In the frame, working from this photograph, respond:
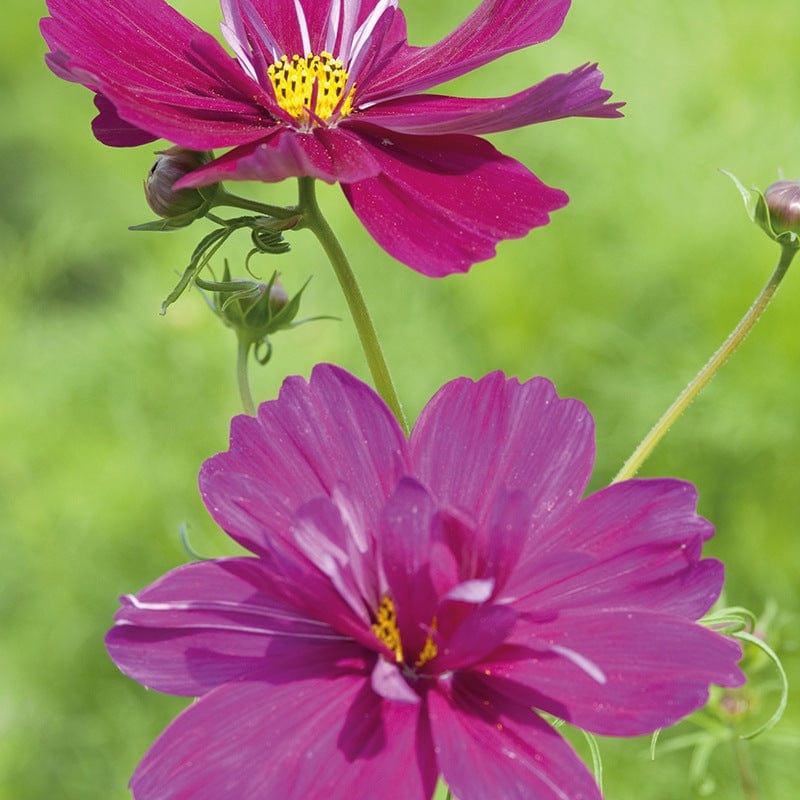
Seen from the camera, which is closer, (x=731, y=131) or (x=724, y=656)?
(x=724, y=656)

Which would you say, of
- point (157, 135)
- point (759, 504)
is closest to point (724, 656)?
point (157, 135)

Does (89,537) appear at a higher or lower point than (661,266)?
lower

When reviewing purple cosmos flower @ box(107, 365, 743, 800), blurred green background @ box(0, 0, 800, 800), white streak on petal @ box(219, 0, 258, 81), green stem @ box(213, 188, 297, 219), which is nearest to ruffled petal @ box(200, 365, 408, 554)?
purple cosmos flower @ box(107, 365, 743, 800)

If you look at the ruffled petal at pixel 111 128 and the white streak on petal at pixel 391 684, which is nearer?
the white streak on petal at pixel 391 684

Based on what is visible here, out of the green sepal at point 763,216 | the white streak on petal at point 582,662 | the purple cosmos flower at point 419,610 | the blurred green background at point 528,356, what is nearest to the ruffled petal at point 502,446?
the purple cosmos flower at point 419,610

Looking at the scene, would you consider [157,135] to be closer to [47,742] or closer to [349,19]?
[349,19]

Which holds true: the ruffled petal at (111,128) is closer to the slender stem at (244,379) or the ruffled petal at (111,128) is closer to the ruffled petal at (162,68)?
the ruffled petal at (162,68)

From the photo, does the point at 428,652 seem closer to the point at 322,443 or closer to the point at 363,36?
the point at 322,443
